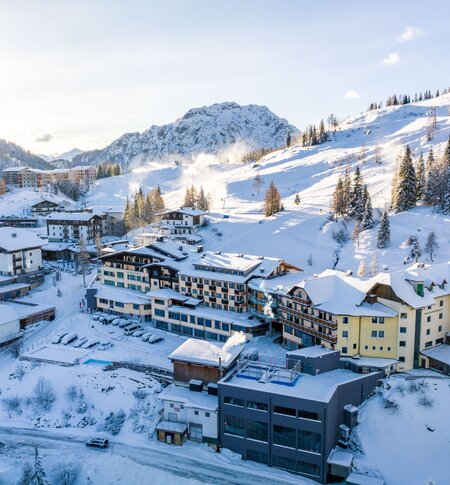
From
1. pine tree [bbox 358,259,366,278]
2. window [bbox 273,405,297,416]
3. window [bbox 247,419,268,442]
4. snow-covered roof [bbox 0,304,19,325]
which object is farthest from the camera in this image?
pine tree [bbox 358,259,366,278]

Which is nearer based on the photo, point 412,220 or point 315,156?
point 412,220

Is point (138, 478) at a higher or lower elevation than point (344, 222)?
lower

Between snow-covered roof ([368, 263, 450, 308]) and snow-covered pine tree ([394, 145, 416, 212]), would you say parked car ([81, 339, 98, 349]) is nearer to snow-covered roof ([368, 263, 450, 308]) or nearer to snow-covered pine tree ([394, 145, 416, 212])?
snow-covered roof ([368, 263, 450, 308])

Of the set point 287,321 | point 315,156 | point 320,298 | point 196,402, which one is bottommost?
point 196,402

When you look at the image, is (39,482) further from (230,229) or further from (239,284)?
(230,229)

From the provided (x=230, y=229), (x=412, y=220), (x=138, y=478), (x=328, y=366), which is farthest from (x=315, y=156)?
(x=138, y=478)

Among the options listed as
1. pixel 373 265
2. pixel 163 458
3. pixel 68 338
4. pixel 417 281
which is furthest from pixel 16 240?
pixel 417 281

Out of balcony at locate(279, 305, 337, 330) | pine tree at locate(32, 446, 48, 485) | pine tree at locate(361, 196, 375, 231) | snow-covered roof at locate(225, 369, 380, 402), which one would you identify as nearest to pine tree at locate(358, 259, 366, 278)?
pine tree at locate(361, 196, 375, 231)
